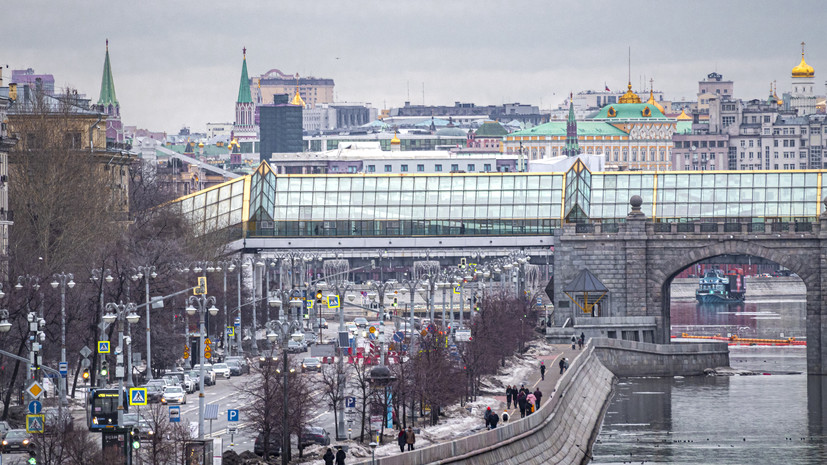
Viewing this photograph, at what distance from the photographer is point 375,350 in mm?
99562

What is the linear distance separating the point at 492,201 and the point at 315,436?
68.3 meters

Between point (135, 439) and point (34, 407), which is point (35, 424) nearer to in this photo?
point (34, 407)

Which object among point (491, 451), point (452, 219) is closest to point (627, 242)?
point (452, 219)

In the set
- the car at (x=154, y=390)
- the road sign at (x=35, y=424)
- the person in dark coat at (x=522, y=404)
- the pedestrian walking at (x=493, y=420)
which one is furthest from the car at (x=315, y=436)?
the car at (x=154, y=390)

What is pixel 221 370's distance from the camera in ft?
361

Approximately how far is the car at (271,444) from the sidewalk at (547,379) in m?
14.8

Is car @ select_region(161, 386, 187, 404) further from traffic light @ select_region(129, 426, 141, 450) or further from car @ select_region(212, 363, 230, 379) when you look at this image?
traffic light @ select_region(129, 426, 141, 450)

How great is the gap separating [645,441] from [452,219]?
47.1 meters

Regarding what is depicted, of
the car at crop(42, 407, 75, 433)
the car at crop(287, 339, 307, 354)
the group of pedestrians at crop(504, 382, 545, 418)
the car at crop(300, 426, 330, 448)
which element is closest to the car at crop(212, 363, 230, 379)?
the car at crop(287, 339, 307, 354)

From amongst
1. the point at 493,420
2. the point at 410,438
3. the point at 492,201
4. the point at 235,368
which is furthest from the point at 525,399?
the point at 492,201

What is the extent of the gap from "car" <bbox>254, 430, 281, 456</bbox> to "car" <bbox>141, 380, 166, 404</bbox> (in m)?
16.1

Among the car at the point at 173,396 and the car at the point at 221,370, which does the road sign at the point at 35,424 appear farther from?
the car at the point at 221,370

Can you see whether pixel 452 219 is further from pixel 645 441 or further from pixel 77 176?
pixel 645 441

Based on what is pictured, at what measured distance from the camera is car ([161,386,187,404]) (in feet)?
302
